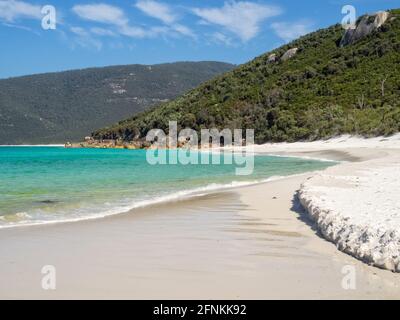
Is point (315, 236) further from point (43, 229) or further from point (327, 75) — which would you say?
point (327, 75)

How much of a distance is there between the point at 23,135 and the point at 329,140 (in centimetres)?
11979

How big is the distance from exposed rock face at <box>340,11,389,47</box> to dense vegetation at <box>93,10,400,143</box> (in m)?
1.11

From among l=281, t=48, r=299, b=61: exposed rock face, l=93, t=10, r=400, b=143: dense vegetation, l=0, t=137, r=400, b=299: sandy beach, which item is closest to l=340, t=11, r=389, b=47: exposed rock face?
l=93, t=10, r=400, b=143: dense vegetation

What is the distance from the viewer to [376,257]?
5.46 meters

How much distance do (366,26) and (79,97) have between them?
110785 millimetres

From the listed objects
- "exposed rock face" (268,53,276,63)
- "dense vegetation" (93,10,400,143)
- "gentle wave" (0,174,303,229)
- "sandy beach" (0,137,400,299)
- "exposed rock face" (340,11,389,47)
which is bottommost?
"gentle wave" (0,174,303,229)

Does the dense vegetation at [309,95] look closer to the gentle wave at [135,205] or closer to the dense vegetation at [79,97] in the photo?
the gentle wave at [135,205]

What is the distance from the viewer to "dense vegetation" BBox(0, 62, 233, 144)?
14562 cm

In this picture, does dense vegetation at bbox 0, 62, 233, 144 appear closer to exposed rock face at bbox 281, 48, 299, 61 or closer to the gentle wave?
exposed rock face at bbox 281, 48, 299, 61

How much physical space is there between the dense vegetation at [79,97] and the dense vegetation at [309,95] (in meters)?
64.1

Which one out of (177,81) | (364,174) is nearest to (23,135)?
(177,81)

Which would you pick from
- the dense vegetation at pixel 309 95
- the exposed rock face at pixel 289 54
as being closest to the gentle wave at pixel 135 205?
the dense vegetation at pixel 309 95

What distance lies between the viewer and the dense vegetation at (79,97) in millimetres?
145625

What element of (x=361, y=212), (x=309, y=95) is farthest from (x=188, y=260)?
(x=309, y=95)
